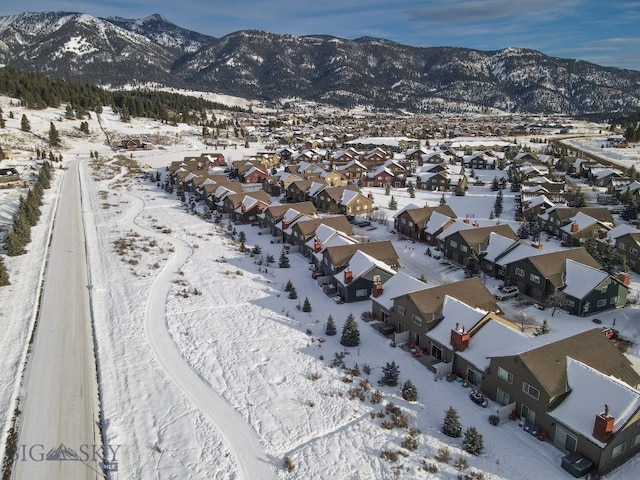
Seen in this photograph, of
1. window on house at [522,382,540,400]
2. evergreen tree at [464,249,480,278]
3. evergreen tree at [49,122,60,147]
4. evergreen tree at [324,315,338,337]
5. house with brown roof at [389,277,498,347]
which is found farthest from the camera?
evergreen tree at [49,122,60,147]

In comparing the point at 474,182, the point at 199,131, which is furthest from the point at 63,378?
the point at 199,131

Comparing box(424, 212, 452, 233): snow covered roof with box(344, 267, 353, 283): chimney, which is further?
box(424, 212, 452, 233): snow covered roof

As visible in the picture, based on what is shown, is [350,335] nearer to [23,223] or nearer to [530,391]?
[530,391]

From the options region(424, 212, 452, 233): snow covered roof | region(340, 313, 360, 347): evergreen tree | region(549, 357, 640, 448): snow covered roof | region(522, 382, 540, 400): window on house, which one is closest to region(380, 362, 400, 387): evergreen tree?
region(340, 313, 360, 347): evergreen tree

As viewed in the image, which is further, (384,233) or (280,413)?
(384,233)

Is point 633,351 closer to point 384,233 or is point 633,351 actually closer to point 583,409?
point 583,409

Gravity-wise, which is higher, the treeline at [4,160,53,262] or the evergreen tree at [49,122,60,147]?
the evergreen tree at [49,122,60,147]

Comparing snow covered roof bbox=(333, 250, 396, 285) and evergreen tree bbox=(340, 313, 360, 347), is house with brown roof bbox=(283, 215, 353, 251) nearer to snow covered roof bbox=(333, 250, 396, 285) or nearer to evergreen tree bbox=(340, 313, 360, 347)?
snow covered roof bbox=(333, 250, 396, 285)

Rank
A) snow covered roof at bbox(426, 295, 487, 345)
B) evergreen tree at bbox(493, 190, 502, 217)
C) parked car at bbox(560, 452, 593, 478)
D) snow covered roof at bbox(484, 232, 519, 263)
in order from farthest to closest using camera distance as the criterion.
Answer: evergreen tree at bbox(493, 190, 502, 217), snow covered roof at bbox(484, 232, 519, 263), snow covered roof at bbox(426, 295, 487, 345), parked car at bbox(560, 452, 593, 478)
